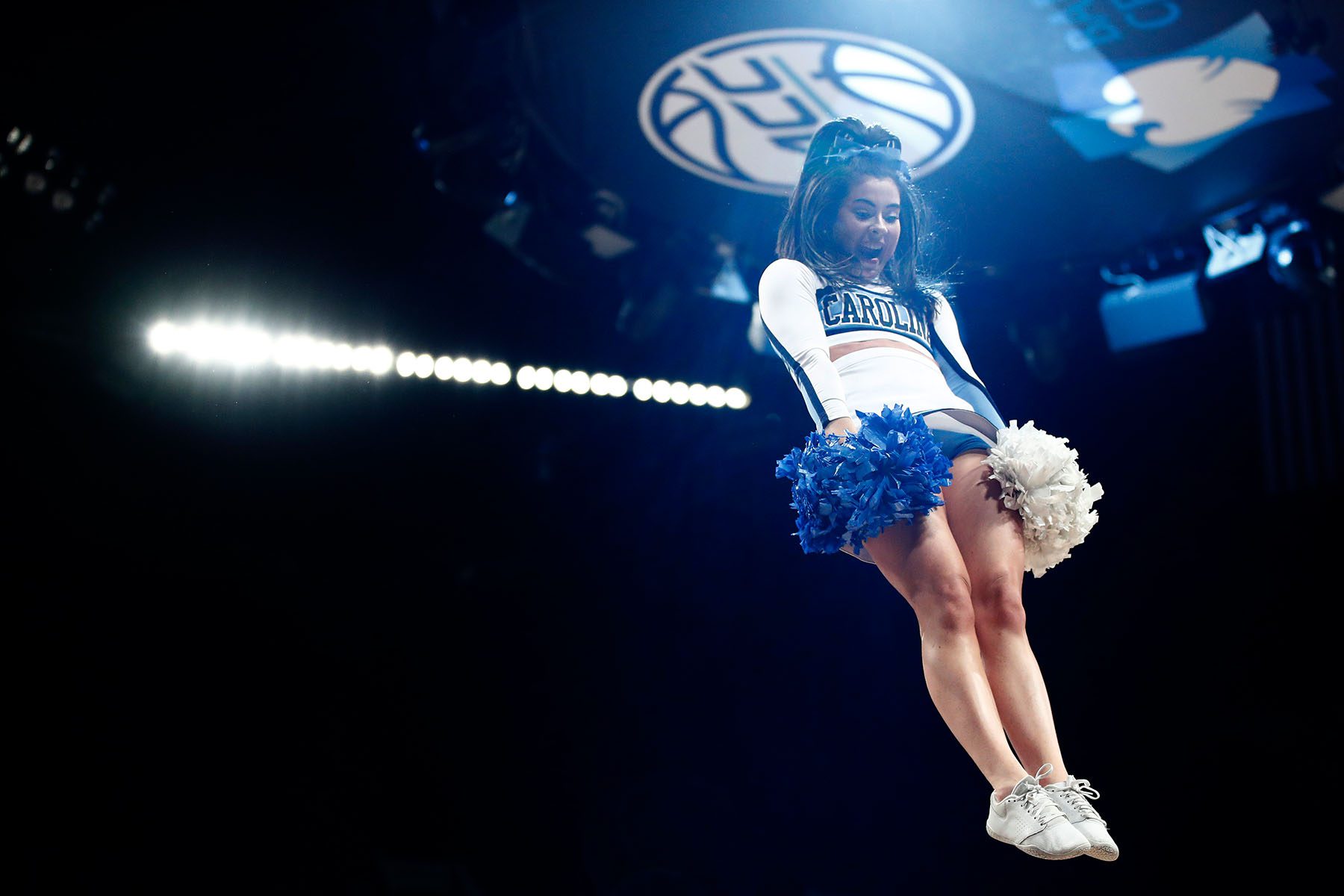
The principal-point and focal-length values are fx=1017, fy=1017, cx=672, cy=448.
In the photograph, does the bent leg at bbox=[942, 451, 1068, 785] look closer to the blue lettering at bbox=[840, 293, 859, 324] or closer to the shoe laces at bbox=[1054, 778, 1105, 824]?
the shoe laces at bbox=[1054, 778, 1105, 824]

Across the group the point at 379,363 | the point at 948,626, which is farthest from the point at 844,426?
the point at 379,363

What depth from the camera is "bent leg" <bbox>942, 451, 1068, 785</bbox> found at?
139cm

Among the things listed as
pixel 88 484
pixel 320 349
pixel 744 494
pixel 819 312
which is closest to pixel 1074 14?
pixel 819 312

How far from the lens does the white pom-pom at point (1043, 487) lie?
1.37m

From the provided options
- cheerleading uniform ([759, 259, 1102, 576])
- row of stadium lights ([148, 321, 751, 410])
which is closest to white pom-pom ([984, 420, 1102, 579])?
cheerleading uniform ([759, 259, 1102, 576])

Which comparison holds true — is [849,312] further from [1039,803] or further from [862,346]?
[1039,803]

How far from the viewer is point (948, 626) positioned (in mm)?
1373

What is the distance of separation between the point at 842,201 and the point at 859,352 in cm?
22

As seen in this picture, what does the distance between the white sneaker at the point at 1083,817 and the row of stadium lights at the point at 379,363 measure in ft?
15.1

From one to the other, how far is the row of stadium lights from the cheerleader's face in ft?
14.4

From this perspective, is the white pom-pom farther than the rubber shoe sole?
Yes

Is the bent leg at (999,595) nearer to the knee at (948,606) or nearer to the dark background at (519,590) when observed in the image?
the knee at (948,606)

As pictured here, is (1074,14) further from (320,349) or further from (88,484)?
(88,484)

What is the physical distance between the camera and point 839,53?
3.31 m
